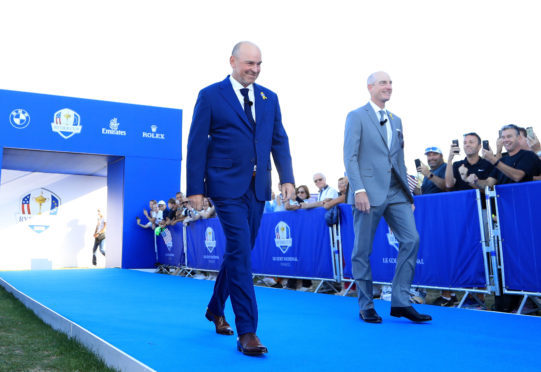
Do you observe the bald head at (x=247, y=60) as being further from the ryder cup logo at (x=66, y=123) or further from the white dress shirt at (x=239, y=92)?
the ryder cup logo at (x=66, y=123)

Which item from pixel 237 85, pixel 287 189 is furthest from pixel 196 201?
pixel 237 85

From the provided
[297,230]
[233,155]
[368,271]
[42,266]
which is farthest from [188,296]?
[42,266]

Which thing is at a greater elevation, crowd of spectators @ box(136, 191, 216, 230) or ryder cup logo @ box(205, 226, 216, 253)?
crowd of spectators @ box(136, 191, 216, 230)

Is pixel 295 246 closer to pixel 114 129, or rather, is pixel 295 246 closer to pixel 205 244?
pixel 205 244

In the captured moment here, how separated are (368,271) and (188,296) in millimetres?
2856

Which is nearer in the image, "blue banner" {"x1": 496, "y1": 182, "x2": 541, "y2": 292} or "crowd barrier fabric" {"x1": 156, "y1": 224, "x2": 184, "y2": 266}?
"blue banner" {"x1": 496, "y1": 182, "x2": 541, "y2": 292}

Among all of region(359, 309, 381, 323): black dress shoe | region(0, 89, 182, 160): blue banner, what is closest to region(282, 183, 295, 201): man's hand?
region(359, 309, 381, 323): black dress shoe

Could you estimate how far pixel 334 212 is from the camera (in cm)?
688

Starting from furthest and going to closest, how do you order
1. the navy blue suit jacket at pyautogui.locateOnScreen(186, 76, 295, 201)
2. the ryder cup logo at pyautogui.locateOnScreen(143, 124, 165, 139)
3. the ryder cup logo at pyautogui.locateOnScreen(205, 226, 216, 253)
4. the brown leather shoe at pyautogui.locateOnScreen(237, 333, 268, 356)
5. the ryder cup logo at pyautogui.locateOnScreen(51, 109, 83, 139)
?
the ryder cup logo at pyautogui.locateOnScreen(143, 124, 165, 139)
the ryder cup logo at pyautogui.locateOnScreen(51, 109, 83, 139)
the ryder cup logo at pyautogui.locateOnScreen(205, 226, 216, 253)
the navy blue suit jacket at pyautogui.locateOnScreen(186, 76, 295, 201)
the brown leather shoe at pyautogui.locateOnScreen(237, 333, 268, 356)

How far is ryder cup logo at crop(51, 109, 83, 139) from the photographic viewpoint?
12906 millimetres

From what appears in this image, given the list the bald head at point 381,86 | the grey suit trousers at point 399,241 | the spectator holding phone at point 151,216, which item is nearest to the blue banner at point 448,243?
the grey suit trousers at point 399,241

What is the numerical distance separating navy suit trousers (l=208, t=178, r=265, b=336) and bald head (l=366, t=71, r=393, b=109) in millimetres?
1596

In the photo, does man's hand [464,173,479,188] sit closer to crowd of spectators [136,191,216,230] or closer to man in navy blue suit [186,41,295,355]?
man in navy blue suit [186,41,295,355]

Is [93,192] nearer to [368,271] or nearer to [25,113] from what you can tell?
[25,113]
